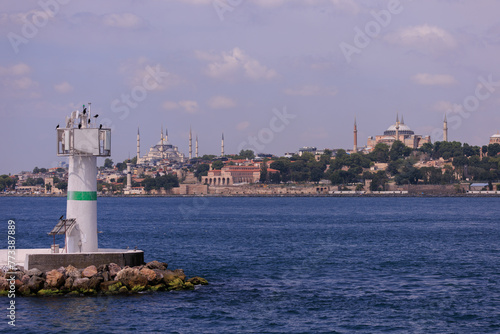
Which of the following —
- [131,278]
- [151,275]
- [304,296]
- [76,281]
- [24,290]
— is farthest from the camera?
[304,296]

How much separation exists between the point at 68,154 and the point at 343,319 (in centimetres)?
954

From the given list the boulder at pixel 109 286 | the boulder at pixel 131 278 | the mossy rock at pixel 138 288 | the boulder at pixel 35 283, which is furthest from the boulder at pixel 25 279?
the mossy rock at pixel 138 288

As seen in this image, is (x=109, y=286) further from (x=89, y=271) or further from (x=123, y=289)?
(x=89, y=271)

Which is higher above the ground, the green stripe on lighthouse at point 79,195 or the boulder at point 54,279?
the green stripe on lighthouse at point 79,195

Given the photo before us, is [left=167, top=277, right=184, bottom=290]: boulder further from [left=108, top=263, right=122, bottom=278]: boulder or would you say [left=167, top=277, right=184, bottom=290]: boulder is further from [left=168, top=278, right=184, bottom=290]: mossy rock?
[left=108, top=263, right=122, bottom=278]: boulder

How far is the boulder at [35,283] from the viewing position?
69.4 feet

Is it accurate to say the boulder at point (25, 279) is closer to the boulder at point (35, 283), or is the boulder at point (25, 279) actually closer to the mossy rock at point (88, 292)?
the boulder at point (35, 283)

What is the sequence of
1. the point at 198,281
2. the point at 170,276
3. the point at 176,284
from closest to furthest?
the point at 176,284
the point at 170,276
the point at 198,281

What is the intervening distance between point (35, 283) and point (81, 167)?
146 inches

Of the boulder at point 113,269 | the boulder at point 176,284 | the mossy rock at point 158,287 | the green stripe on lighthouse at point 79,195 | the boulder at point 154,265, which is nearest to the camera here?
the boulder at point 113,269

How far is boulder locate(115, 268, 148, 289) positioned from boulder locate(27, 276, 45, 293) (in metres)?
2.16

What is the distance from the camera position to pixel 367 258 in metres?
34.3

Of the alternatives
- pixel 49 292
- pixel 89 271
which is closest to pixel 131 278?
pixel 89 271

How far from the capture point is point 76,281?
69.3 ft
